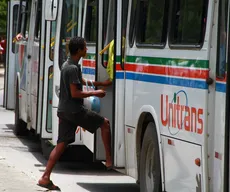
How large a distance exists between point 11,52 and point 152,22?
11537 millimetres

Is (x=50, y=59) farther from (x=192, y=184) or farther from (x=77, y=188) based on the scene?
(x=192, y=184)

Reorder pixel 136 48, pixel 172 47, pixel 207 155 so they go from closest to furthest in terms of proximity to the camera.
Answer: pixel 207 155
pixel 172 47
pixel 136 48

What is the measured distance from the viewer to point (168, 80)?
7820mm

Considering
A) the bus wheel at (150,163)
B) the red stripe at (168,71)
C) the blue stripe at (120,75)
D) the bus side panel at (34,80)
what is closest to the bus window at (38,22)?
the bus side panel at (34,80)

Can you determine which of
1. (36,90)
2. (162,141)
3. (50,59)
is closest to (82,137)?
(50,59)

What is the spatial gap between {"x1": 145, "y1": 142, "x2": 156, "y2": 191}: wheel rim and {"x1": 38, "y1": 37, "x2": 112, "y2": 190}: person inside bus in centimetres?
84

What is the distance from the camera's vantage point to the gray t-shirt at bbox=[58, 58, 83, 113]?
9641 mm

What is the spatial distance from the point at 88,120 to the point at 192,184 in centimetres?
282

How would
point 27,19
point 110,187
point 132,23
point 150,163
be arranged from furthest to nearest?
point 27,19 < point 110,187 < point 132,23 < point 150,163

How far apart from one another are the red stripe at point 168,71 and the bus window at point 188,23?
21 cm

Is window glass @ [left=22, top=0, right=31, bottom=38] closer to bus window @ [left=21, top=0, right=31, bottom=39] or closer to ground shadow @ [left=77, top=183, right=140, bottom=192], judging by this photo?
bus window @ [left=21, top=0, right=31, bottom=39]

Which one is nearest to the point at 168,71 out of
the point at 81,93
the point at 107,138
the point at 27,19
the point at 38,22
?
the point at 81,93

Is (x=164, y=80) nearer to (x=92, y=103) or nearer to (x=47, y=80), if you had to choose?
(x=92, y=103)

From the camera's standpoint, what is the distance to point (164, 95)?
312 inches
